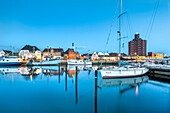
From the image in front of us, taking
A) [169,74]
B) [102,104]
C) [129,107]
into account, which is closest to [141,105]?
[129,107]

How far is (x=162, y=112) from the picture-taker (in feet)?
30.2

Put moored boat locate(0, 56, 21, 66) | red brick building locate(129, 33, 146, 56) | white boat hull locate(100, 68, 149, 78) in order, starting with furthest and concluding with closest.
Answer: red brick building locate(129, 33, 146, 56) → moored boat locate(0, 56, 21, 66) → white boat hull locate(100, 68, 149, 78)

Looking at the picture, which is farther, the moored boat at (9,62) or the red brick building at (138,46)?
the red brick building at (138,46)

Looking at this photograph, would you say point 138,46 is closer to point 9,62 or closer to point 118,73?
point 118,73

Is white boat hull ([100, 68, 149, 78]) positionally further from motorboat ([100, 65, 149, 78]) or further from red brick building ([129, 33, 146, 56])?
red brick building ([129, 33, 146, 56])

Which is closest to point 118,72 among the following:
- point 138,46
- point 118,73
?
point 118,73

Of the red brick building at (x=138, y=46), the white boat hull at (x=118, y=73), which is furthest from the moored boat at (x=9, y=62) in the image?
the red brick building at (x=138, y=46)

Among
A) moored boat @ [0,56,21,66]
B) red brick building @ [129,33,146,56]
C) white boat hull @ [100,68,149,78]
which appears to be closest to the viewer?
white boat hull @ [100,68,149,78]

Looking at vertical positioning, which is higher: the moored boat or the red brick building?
the red brick building

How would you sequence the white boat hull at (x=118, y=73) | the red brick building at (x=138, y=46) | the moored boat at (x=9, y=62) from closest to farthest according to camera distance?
the white boat hull at (x=118, y=73) → the moored boat at (x=9, y=62) → the red brick building at (x=138, y=46)

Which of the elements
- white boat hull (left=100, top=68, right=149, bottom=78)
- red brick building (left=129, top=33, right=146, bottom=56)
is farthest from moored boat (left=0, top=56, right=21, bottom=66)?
red brick building (left=129, top=33, right=146, bottom=56)

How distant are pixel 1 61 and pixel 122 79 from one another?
5848cm

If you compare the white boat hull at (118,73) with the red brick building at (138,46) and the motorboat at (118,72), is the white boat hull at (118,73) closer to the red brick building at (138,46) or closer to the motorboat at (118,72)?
the motorboat at (118,72)

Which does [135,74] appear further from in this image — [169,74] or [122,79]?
[169,74]
